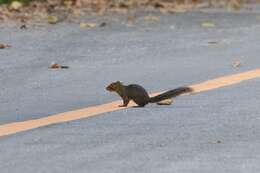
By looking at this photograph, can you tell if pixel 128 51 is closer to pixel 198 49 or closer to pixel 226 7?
pixel 198 49

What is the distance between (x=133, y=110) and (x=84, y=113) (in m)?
0.38

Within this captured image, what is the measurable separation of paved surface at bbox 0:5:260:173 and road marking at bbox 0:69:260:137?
A: 0.15 meters

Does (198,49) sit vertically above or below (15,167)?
below

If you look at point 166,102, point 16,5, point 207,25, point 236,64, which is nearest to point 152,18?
point 207,25

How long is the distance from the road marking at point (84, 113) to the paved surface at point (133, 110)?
0.15 metres

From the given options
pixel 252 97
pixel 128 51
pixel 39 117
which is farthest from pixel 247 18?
pixel 39 117

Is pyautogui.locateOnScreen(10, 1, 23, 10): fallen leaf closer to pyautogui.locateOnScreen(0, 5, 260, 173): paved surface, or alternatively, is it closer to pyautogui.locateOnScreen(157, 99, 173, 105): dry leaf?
pyautogui.locateOnScreen(0, 5, 260, 173): paved surface

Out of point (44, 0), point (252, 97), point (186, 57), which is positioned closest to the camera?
point (252, 97)

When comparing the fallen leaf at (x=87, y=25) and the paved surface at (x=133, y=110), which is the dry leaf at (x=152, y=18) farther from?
the fallen leaf at (x=87, y=25)

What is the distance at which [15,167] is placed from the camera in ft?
23.7

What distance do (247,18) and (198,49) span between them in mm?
4600

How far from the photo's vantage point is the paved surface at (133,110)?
7469mm

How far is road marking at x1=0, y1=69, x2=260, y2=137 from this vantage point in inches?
352

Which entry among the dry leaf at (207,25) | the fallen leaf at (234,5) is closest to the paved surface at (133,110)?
the dry leaf at (207,25)
